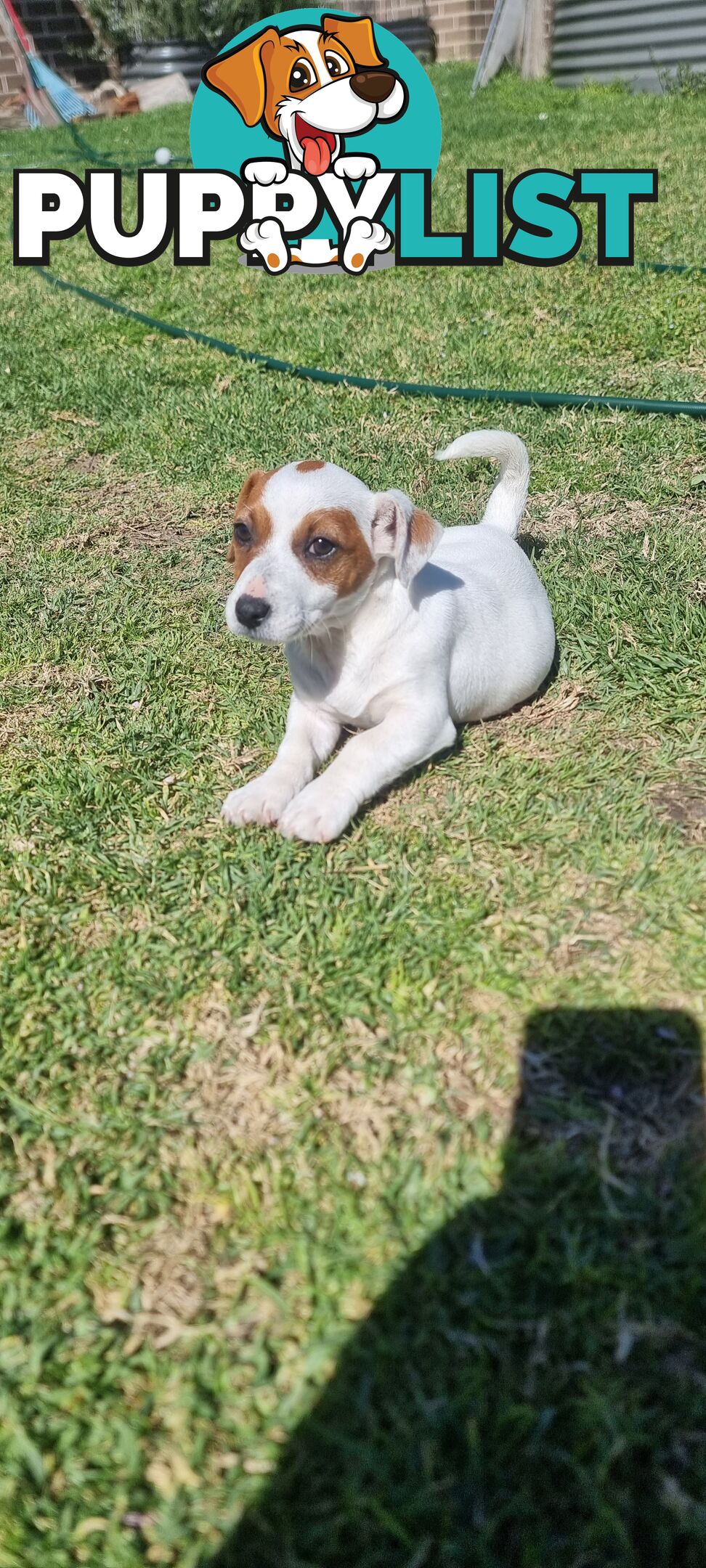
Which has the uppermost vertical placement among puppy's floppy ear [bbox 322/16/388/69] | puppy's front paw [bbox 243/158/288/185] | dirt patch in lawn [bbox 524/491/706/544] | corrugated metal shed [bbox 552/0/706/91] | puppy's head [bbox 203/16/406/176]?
corrugated metal shed [bbox 552/0/706/91]

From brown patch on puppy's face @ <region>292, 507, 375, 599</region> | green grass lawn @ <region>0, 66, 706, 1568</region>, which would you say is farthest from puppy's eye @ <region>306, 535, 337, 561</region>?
green grass lawn @ <region>0, 66, 706, 1568</region>

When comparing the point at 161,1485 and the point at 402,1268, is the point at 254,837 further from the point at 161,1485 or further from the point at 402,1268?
the point at 161,1485

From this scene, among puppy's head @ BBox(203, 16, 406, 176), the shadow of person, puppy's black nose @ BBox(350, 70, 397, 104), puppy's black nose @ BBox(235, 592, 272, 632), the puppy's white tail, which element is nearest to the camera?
the shadow of person

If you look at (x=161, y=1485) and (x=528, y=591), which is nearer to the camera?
(x=161, y=1485)

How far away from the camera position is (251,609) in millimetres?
2465

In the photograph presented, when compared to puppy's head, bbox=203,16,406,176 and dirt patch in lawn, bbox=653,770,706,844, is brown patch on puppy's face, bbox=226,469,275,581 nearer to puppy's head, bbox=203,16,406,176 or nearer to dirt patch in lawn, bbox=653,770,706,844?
dirt patch in lawn, bbox=653,770,706,844

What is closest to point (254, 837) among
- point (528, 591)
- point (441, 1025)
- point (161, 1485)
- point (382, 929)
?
point (382, 929)

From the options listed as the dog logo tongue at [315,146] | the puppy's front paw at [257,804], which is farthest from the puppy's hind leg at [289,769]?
the dog logo tongue at [315,146]

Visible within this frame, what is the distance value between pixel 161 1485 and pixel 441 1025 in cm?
97

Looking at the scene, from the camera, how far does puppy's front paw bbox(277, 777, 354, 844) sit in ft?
8.86

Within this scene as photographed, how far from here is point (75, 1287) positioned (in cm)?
188

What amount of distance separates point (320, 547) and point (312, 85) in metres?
8.36

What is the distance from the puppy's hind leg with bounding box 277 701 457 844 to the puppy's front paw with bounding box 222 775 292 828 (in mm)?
34

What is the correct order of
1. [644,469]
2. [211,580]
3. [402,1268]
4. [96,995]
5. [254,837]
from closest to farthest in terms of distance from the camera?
[402,1268] < [96,995] < [254,837] < [211,580] < [644,469]
